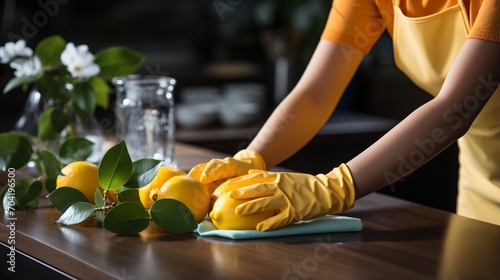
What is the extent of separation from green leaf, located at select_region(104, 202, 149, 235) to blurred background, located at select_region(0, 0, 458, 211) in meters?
2.23

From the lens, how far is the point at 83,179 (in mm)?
1650

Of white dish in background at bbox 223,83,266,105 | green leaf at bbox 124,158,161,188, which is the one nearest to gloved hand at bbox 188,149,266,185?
green leaf at bbox 124,158,161,188

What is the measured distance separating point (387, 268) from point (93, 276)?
0.43 m

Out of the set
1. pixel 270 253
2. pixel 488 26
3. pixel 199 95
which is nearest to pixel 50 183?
pixel 270 253

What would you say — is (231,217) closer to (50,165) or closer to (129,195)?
(129,195)

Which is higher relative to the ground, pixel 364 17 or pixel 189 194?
pixel 364 17

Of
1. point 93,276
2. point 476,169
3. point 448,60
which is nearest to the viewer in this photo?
point 93,276

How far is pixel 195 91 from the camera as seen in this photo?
14.2 feet

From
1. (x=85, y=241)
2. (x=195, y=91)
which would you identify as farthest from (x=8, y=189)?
(x=195, y=91)

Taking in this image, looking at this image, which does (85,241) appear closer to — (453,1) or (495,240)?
(495,240)

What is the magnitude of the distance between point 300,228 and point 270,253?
0.42ft

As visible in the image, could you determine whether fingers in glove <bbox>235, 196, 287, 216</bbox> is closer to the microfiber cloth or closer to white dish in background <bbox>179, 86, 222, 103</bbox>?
the microfiber cloth

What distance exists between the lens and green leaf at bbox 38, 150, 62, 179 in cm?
172

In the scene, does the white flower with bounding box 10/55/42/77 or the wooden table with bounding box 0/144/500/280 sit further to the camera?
the white flower with bounding box 10/55/42/77
